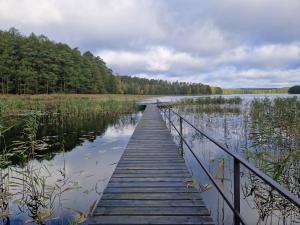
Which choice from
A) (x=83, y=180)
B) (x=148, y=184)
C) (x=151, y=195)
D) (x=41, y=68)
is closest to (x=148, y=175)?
(x=148, y=184)

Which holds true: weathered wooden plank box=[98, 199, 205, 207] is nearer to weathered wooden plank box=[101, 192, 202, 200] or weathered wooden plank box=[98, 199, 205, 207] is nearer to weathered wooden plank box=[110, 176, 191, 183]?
weathered wooden plank box=[101, 192, 202, 200]

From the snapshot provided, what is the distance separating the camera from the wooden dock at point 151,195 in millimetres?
3148

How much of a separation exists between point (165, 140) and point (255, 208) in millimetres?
3939

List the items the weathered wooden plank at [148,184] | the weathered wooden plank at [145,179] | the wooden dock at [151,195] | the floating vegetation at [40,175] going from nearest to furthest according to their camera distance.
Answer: the wooden dock at [151,195], the weathered wooden plank at [148,184], the weathered wooden plank at [145,179], the floating vegetation at [40,175]

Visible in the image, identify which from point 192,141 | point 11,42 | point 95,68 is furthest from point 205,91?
point 192,141

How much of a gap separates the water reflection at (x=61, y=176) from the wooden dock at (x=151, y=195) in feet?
3.11

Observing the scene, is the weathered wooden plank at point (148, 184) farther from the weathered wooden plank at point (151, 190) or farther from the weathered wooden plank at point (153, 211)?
the weathered wooden plank at point (153, 211)

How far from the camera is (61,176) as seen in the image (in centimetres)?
704

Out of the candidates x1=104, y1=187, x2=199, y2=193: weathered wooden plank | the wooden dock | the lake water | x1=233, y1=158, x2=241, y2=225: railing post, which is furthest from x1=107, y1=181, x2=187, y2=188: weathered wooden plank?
x1=233, y1=158, x2=241, y2=225: railing post

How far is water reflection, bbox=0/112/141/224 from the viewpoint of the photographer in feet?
15.7

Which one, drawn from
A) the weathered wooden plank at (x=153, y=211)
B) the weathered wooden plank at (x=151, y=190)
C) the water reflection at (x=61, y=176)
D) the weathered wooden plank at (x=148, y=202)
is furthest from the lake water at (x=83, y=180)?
the weathered wooden plank at (x=153, y=211)

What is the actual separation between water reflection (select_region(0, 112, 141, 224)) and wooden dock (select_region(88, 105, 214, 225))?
3.11 ft

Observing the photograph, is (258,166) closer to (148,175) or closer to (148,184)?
(148,175)

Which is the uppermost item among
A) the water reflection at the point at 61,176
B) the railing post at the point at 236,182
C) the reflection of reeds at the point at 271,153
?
the railing post at the point at 236,182
